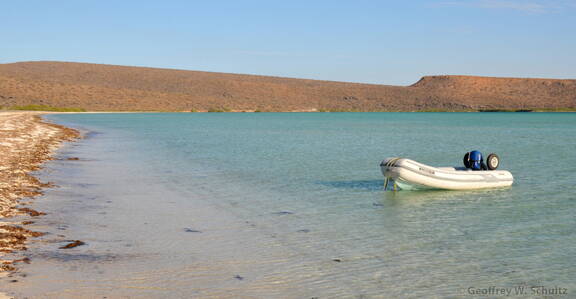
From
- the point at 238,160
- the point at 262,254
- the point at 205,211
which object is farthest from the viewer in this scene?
the point at 238,160

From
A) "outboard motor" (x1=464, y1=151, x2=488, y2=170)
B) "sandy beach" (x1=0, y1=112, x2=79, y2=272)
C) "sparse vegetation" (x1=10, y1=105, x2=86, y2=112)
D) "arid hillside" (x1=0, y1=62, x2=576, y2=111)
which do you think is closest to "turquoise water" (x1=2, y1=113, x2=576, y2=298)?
"sandy beach" (x1=0, y1=112, x2=79, y2=272)

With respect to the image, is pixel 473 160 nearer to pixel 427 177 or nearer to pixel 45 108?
pixel 427 177

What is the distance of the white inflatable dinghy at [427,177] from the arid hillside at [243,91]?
11045 centimetres

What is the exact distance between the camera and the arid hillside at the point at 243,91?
420 ft

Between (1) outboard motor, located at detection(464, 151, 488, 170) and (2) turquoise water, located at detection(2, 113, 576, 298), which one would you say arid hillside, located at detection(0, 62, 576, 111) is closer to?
(2) turquoise water, located at detection(2, 113, 576, 298)

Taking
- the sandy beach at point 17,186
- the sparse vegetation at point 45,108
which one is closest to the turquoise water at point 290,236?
the sandy beach at point 17,186

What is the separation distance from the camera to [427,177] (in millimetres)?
15719

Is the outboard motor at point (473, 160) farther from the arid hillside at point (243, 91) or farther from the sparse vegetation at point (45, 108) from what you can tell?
the arid hillside at point (243, 91)

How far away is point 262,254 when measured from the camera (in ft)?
29.7

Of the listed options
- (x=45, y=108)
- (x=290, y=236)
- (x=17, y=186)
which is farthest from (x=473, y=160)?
(x=45, y=108)

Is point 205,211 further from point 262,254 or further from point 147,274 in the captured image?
point 147,274

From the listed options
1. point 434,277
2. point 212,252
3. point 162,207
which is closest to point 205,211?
point 162,207

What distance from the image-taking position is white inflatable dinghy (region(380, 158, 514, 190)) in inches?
617

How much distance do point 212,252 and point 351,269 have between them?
209 centimetres
